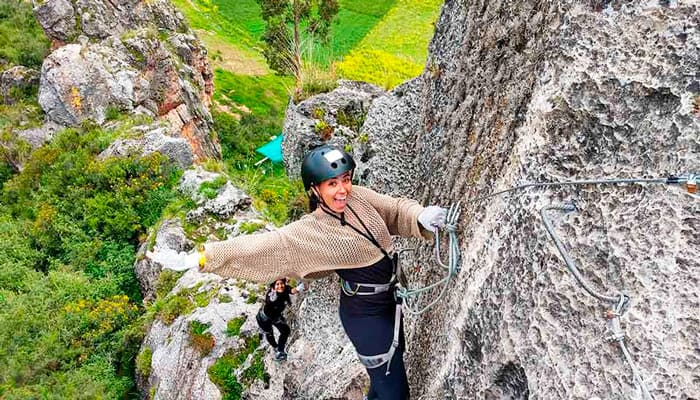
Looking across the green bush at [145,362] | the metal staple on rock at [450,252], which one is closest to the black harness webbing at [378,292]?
the metal staple on rock at [450,252]

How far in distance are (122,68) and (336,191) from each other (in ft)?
73.9

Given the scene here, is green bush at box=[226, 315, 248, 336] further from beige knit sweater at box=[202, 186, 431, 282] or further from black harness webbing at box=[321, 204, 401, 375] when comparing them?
beige knit sweater at box=[202, 186, 431, 282]

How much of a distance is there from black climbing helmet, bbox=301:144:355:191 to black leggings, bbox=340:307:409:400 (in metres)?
1.34

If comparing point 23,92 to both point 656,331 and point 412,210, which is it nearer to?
point 412,210

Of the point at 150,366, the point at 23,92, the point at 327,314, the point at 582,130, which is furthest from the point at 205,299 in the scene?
the point at 23,92

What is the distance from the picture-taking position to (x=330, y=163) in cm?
415

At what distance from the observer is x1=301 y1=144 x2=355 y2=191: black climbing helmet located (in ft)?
13.6

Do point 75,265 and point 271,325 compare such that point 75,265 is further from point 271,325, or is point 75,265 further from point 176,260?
point 176,260

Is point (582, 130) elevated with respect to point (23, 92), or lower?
elevated

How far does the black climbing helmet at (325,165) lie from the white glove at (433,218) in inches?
28.8

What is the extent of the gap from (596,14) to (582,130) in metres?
0.66

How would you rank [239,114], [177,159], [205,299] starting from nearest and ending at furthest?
[205,299] → [177,159] → [239,114]

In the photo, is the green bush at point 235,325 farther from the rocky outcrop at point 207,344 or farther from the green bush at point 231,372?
the green bush at point 231,372

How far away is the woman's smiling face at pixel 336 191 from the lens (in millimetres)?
4191
